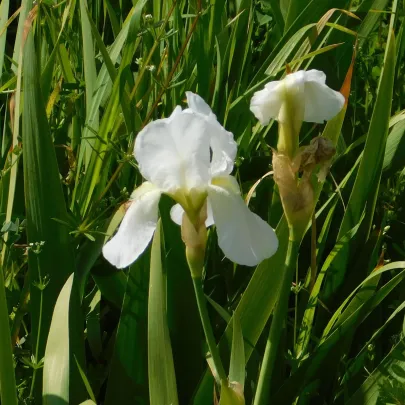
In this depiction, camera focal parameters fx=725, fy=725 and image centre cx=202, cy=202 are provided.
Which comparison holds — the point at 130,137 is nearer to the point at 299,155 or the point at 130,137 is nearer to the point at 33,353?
the point at 33,353

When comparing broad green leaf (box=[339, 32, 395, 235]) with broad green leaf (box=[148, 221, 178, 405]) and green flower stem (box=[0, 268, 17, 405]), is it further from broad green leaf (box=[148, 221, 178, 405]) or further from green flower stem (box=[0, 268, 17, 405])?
green flower stem (box=[0, 268, 17, 405])

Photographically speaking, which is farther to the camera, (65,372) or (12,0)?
(12,0)

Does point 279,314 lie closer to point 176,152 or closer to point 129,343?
point 176,152

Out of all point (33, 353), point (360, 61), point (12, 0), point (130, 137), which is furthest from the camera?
point (12, 0)

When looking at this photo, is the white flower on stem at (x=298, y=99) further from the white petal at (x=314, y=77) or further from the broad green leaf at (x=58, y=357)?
the broad green leaf at (x=58, y=357)

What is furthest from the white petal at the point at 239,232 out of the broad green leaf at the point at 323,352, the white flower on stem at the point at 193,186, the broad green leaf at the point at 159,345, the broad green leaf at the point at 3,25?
the broad green leaf at the point at 3,25

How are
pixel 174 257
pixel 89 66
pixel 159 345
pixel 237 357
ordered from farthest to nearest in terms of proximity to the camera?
pixel 89 66 → pixel 174 257 → pixel 159 345 → pixel 237 357

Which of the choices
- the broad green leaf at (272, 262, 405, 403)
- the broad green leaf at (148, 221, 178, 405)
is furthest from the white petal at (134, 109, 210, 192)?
the broad green leaf at (272, 262, 405, 403)

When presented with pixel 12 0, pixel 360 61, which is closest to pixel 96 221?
pixel 360 61

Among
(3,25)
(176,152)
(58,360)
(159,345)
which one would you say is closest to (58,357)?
(58,360)
